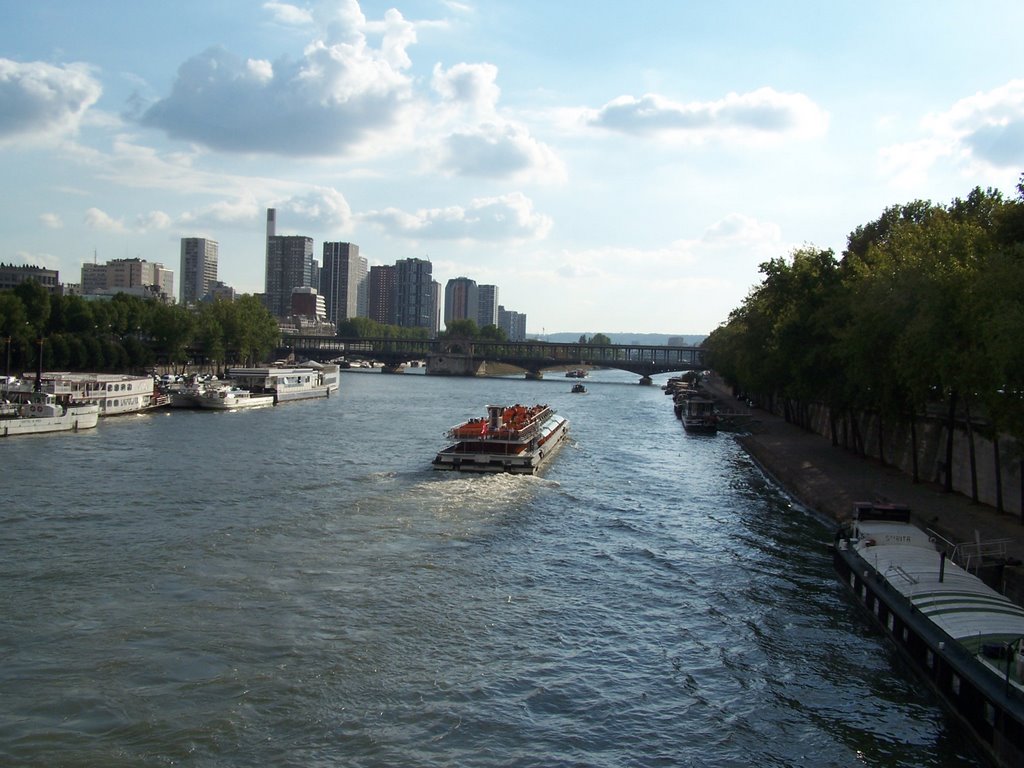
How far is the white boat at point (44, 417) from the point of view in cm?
6034

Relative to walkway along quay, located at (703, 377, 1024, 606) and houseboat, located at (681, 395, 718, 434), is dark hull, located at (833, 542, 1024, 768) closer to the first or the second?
walkway along quay, located at (703, 377, 1024, 606)

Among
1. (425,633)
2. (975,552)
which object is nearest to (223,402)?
(425,633)

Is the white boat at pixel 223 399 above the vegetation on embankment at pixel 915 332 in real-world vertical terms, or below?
below

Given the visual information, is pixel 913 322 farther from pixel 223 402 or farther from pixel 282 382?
pixel 282 382

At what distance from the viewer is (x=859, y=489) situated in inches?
1722

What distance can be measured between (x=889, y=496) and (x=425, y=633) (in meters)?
26.3

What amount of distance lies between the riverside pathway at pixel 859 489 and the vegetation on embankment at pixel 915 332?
1.48m

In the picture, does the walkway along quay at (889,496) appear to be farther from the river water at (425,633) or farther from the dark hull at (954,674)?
the river water at (425,633)

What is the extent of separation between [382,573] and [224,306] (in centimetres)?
12845

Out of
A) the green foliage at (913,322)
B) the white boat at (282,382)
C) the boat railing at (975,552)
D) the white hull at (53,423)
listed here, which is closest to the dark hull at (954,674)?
the boat railing at (975,552)

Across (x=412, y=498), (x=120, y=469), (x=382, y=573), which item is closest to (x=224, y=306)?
(x=120, y=469)

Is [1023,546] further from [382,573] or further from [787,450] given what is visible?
[787,450]

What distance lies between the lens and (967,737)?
18.6m

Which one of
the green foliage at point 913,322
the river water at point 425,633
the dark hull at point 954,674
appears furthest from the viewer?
the green foliage at point 913,322
